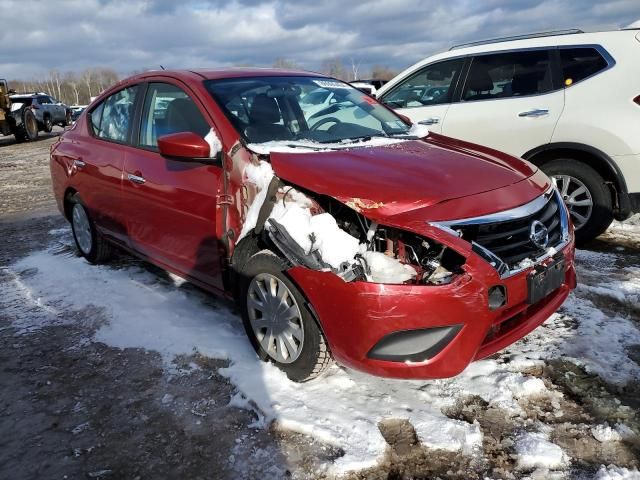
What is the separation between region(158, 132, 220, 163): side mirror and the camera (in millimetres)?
2957

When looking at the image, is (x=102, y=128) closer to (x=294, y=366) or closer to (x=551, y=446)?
(x=294, y=366)

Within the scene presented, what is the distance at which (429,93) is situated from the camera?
5.68m

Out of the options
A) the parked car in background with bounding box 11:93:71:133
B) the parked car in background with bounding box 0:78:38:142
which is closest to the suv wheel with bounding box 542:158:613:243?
the parked car in background with bounding box 0:78:38:142

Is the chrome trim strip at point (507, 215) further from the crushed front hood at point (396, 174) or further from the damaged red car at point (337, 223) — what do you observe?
the crushed front hood at point (396, 174)

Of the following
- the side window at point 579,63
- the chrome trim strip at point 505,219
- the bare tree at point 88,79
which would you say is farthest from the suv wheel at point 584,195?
the bare tree at point 88,79

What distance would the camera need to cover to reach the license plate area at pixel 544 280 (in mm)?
2449

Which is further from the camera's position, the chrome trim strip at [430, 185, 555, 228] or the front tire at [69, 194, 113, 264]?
the front tire at [69, 194, 113, 264]

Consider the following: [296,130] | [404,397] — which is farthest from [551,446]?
[296,130]

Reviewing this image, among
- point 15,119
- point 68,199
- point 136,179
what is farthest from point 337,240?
point 15,119

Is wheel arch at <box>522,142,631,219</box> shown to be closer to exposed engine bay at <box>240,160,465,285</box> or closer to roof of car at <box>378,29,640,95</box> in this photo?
roof of car at <box>378,29,640,95</box>

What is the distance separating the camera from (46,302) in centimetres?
412

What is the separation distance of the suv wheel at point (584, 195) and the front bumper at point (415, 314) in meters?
2.66

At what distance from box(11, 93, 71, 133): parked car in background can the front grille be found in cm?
2186

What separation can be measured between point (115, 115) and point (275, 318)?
2.46 metres
